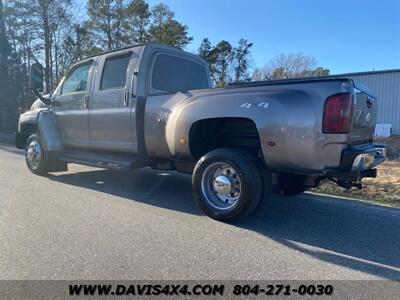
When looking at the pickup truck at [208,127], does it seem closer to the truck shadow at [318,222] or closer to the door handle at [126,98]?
the door handle at [126,98]

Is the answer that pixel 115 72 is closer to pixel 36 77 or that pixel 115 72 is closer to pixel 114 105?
pixel 114 105

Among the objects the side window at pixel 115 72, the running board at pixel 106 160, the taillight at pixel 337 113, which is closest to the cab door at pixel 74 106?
the running board at pixel 106 160

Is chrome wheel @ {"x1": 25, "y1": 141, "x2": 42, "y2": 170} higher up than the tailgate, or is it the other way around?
the tailgate

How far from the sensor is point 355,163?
13.1 ft

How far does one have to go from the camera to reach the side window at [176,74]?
5938 mm

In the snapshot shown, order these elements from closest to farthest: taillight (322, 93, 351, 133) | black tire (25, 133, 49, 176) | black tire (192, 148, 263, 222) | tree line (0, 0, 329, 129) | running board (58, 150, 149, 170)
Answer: taillight (322, 93, 351, 133) → black tire (192, 148, 263, 222) → running board (58, 150, 149, 170) → black tire (25, 133, 49, 176) → tree line (0, 0, 329, 129)

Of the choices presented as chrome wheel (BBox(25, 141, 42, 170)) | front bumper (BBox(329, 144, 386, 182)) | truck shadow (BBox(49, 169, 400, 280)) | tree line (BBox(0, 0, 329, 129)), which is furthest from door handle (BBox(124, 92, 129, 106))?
tree line (BBox(0, 0, 329, 129))

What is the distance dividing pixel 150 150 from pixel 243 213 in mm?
1777


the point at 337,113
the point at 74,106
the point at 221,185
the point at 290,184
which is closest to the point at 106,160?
the point at 74,106

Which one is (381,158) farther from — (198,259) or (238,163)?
(198,259)

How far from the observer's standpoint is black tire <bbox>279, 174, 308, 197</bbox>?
15.2 feet

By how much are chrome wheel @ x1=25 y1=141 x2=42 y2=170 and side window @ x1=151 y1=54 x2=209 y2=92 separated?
3044mm

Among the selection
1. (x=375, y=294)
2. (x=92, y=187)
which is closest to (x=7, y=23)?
(x=92, y=187)

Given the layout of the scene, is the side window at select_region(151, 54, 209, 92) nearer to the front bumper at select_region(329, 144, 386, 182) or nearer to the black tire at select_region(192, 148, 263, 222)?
the black tire at select_region(192, 148, 263, 222)
